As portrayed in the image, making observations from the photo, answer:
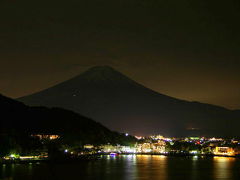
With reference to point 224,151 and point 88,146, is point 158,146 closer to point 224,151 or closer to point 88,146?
point 224,151

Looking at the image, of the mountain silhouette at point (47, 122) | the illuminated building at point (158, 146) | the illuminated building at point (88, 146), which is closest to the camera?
the mountain silhouette at point (47, 122)

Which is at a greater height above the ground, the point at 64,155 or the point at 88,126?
the point at 88,126

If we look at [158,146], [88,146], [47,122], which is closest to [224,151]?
[88,146]

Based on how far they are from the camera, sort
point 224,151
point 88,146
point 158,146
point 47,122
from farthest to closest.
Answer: point 158,146 < point 224,151 < point 88,146 < point 47,122

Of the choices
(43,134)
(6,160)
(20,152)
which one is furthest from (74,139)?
(6,160)

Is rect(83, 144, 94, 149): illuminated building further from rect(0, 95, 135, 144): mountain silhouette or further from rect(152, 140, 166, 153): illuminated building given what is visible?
rect(152, 140, 166, 153): illuminated building

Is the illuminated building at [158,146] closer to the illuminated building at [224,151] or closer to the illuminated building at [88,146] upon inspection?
the illuminated building at [224,151]

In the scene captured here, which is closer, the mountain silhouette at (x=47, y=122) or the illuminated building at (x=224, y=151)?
the mountain silhouette at (x=47, y=122)

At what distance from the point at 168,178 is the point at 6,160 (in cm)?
1529

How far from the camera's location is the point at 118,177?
1247 inches

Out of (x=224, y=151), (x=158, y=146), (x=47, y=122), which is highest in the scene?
(x=47, y=122)

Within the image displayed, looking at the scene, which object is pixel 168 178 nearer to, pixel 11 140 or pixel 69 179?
pixel 69 179

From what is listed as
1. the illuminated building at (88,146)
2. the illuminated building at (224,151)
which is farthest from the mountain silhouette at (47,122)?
the illuminated building at (224,151)

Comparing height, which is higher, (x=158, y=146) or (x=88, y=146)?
(x=158, y=146)
